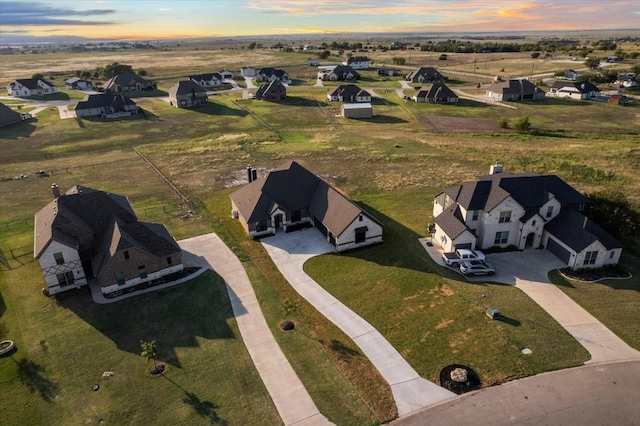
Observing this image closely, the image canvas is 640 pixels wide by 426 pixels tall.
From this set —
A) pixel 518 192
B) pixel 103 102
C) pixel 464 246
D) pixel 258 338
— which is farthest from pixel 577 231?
pixel 103 102

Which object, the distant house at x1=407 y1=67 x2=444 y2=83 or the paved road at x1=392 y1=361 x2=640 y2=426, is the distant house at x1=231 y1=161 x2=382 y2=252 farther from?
the distant house at x1=407 y1=67 x2=444 y2=83

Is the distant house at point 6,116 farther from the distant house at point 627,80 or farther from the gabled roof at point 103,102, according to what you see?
the distant house at point 627,80

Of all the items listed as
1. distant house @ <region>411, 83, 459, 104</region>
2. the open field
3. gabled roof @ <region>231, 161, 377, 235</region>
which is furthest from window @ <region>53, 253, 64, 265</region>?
distant house @ <region>411, 83, 459, 104</region>

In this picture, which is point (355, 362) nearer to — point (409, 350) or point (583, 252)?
point (409, 350)

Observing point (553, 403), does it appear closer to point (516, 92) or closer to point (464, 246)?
point (464, 246)

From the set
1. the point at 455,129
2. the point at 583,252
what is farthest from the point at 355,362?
the point at 455,129

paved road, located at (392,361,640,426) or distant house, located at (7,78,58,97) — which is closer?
paved road, located at (392,361,640,426)
